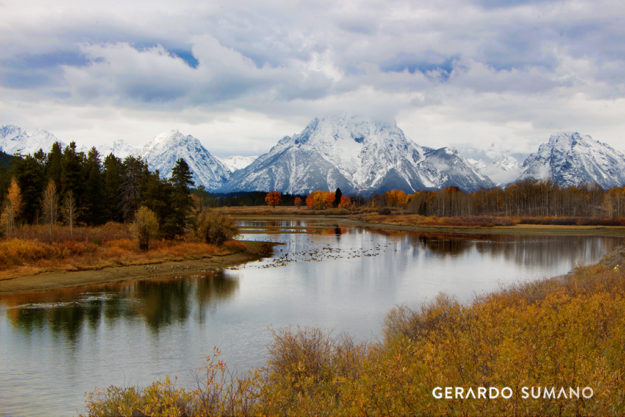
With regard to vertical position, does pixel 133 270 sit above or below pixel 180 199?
below

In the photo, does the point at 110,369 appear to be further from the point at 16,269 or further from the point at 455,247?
the point at 455,247

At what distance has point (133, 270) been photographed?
4572 centimetres

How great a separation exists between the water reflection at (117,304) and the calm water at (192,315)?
7cm

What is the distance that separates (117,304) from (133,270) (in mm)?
14474

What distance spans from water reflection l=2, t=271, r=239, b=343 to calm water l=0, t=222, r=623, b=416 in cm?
7

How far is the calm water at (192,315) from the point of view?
18.5m

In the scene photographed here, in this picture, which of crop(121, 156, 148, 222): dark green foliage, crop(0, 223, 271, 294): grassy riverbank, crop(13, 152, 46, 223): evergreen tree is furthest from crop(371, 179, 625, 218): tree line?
crop(13, 152, 46, 223): evergreen tree

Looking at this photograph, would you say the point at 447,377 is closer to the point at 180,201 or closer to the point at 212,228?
the point at 212,228

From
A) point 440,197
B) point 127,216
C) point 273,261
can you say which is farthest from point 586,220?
point 127,216

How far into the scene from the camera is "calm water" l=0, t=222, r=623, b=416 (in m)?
18.5

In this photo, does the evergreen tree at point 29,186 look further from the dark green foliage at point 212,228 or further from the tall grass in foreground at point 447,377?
the tall grass in foreground at point 447,377

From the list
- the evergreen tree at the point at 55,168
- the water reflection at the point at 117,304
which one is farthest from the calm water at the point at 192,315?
the evergreen tree at the point at 55,168

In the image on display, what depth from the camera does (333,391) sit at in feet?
41.9

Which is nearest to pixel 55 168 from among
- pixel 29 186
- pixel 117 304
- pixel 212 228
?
pixel 29 186
